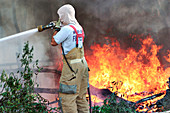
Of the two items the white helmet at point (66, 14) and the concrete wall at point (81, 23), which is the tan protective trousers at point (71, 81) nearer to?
the white helmet at point (66, 14)

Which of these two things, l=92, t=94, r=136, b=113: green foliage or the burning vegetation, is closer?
l=92, t=94, r=136, b=113: green foliage

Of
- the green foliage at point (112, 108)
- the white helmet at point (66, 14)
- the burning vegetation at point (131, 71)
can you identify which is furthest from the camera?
the burning vegetation at point (131, 71)

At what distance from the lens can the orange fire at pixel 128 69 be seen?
5.07 m

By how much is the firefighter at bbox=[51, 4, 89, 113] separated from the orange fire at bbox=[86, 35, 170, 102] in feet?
5.50

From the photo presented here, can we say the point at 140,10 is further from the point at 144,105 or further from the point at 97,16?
the point at 144,105

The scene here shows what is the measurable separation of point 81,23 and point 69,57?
173 centimetres

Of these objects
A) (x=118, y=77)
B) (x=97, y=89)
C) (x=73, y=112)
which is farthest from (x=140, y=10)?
(x=73, y=112)

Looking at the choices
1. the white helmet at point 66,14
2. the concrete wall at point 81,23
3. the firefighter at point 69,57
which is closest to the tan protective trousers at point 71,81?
the firefighter at point 69,57

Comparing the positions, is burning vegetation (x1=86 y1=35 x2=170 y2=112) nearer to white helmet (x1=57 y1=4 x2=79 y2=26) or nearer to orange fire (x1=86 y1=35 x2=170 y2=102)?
orange fire (x1=86 y1=35 x2=170 y2=102)

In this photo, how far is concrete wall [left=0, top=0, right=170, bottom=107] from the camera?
4.30 m

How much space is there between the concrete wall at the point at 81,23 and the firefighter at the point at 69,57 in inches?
49.3

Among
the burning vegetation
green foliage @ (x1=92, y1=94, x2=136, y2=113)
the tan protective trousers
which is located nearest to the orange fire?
the burning vegetation

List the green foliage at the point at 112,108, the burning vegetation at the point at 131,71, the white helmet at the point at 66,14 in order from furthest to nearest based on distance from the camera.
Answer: the burning vegetation at the point at 131,71, the green foliage at the point at 112,108, the white helmet at the point at 66,14

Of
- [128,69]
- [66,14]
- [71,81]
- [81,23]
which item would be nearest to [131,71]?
[128,69]
